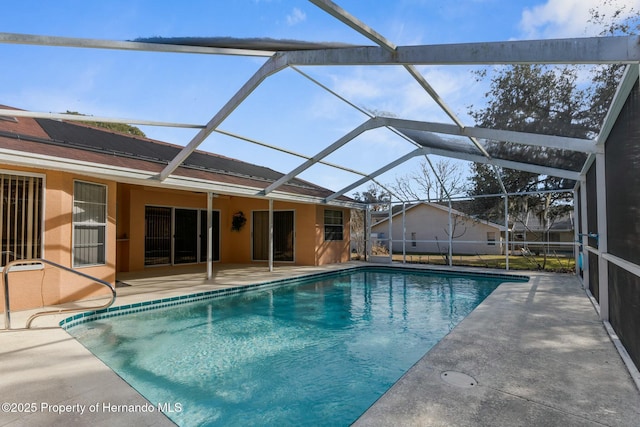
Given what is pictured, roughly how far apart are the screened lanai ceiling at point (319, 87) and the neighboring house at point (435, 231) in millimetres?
13058

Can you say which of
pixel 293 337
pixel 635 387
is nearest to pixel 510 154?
pixel 635 387

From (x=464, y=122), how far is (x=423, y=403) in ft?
16.1

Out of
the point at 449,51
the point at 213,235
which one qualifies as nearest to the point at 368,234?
the point at 213,235

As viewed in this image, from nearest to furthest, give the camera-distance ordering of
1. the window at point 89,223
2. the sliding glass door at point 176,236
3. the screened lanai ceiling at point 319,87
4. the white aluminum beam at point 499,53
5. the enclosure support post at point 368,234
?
the white aluminum beam at point 499,53 < the screened lanai ceiling at point 319,87 < the window at point 89,223 < the sliding glass door at point 176,236 < the enclosure support post at point 368,234

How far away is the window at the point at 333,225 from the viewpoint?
41.6 feet

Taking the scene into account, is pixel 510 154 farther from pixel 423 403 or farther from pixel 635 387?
pixel 423 403

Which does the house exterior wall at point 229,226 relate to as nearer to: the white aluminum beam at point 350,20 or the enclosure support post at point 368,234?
the enclosure support post at point 368,234

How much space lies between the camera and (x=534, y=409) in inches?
94.0

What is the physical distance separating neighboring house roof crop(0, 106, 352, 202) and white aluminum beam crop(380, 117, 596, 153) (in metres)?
4.68

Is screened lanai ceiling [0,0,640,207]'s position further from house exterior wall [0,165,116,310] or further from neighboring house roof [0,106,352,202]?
house exterior wall [0,165,116,310]

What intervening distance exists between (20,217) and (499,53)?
6.82 m

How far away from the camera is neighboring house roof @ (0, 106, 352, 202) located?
5.40 m

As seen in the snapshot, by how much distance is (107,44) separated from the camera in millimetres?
3873

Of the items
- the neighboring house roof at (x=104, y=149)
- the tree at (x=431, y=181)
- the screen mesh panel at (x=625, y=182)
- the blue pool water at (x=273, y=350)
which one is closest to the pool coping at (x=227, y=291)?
the blue pool water at (x=273, y=350)
